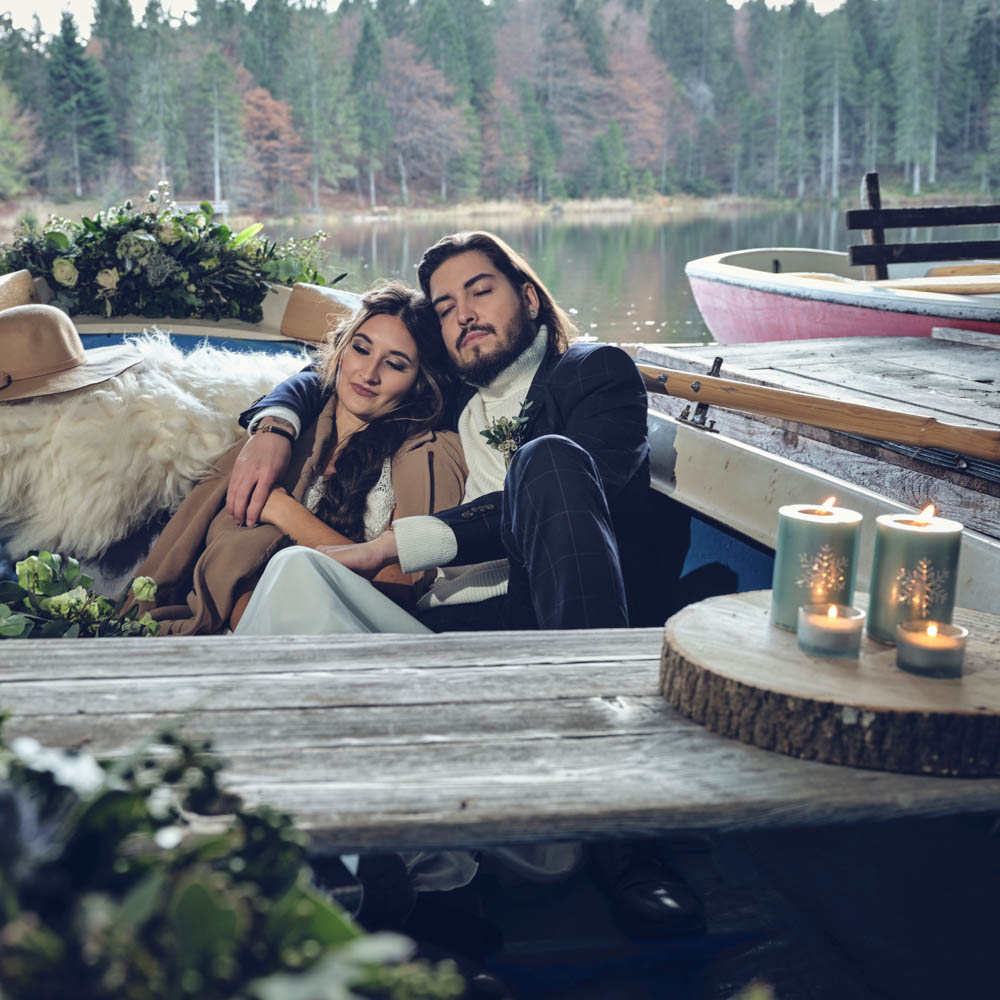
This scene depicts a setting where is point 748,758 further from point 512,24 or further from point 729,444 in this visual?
point 512,24

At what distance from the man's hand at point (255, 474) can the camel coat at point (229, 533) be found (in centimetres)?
3

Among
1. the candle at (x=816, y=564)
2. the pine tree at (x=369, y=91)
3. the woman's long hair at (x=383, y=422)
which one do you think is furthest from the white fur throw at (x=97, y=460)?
the pine tree at (x=369, y=91)

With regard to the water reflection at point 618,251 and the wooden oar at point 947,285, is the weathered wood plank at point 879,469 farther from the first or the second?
the wooden oar at point 947,285

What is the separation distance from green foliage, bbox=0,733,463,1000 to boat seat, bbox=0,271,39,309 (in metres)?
2.61

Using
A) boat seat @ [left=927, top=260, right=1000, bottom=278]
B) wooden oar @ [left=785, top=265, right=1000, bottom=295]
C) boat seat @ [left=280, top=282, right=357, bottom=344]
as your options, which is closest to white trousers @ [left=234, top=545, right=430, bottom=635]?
boat seat @ [left=280, top=282, right=357, bottom=344]

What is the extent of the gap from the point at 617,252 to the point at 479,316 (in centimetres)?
1774

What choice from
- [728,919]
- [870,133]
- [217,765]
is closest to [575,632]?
[728,919]

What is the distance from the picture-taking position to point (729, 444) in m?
2.23

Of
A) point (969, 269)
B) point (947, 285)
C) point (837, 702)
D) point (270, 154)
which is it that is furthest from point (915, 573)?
point (270, 154)

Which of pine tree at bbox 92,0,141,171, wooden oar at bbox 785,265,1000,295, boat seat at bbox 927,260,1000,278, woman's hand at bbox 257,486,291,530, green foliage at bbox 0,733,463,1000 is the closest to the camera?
green foliage at bbox 0,733,463,1000

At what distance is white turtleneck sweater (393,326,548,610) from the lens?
5.96ft

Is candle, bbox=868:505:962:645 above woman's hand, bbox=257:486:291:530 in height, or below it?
above

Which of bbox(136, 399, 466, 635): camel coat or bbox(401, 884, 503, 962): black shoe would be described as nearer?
bbox(401, 884, 503, 962): black shoe

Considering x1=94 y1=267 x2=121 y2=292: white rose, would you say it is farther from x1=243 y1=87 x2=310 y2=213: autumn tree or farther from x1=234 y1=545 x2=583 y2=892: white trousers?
x1=243 y1=87 x2=310 y2=213: autumn tree
